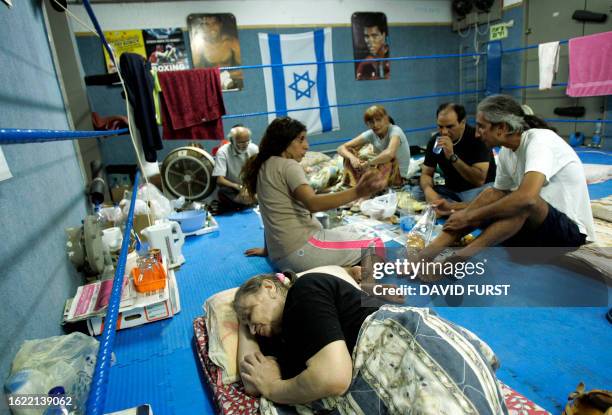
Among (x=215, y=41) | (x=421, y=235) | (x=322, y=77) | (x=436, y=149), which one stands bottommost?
(x=421, y=235)

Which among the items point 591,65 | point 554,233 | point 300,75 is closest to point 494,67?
point 591,65

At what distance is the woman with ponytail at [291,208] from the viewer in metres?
1.94

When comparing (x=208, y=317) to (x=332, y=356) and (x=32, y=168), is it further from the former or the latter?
(x=32, y=168)

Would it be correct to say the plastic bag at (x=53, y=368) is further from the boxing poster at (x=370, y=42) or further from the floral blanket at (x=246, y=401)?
the boxing poster at (x=370, y=42)

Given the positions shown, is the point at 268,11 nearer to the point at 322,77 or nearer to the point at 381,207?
the point at 322,77

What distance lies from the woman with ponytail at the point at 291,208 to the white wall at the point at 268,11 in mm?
4005

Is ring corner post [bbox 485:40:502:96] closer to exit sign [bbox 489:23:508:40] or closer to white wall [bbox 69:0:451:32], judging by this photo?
A: exit sign [bbox 489:23:508:40]

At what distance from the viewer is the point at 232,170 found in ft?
12.4

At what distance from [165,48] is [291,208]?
4146mm

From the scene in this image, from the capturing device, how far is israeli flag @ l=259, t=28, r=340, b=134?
554cm

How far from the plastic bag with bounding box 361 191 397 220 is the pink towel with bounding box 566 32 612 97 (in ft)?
10.5

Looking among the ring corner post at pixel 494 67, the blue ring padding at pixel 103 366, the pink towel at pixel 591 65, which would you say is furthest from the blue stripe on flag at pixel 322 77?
the blue ring padding at pixel 103 366

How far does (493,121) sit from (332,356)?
1.55 m

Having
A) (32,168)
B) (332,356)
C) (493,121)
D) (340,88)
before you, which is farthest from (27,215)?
(340,88)
